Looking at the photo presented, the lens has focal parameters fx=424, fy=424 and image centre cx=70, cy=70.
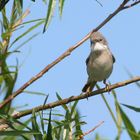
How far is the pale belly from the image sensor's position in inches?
174

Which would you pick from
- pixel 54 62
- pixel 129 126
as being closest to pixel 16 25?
pixel 54 62

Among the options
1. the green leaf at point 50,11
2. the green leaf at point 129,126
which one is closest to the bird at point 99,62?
the green leaf at point 50,11

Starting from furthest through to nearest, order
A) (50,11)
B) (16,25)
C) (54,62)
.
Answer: (16,25), (50,11), (54,62)

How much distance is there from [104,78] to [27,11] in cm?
228

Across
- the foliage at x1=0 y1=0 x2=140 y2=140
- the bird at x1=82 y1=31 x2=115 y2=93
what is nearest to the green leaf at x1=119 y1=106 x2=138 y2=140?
the foliage at x1=0 y1=0 x2=140 y2=140

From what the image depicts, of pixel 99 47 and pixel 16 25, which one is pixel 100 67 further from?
pixel 16 25

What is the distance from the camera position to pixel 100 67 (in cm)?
444

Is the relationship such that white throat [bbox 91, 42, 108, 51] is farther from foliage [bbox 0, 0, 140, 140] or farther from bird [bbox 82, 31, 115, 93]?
foliage [bbox 0, 0, 140, 140]

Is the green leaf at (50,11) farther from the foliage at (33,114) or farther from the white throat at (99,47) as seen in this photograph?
the white throat at (99,47)

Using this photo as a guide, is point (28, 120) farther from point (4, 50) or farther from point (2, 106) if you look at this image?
point (4, 50)

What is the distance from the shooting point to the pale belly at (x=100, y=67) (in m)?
4.42

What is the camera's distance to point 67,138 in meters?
2.01

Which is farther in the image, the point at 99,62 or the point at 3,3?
the point at 99,62

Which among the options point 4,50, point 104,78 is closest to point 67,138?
point 4,50
